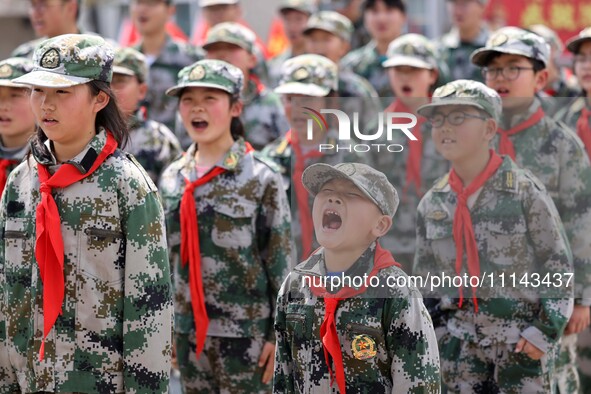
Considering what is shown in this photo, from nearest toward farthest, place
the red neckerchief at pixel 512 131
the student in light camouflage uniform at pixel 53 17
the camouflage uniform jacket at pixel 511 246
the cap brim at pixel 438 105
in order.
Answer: the cap brim at pixel 438 105, the camouflage uniform jacket at pixel 511 246, the red neckerchief at pixel 512 131, the student in light camouflage uniform at pixel 53 17

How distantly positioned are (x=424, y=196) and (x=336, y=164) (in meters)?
0.85

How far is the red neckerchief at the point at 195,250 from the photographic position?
5.68m

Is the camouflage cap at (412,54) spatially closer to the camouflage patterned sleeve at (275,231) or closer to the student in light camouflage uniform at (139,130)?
the student in light camouflage uniform at (139,130)

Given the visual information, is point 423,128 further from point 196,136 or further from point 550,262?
point 196,136

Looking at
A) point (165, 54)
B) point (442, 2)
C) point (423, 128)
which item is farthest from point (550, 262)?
point (442, 2)

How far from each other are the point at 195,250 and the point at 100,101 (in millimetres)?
1465

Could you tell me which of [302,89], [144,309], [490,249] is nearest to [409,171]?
[490,249]

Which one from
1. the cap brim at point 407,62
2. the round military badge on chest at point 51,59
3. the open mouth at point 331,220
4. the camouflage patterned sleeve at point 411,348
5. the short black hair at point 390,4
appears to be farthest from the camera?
the short black hair at point 390,4

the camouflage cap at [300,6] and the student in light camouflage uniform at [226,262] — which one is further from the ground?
the camouflage cap at [300,6]

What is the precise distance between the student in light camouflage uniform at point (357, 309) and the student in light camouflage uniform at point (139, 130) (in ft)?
9.62

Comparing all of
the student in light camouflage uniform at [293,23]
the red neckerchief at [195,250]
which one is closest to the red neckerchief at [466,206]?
the red neckerchief at [195,250]

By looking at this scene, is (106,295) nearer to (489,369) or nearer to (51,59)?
(51,59)

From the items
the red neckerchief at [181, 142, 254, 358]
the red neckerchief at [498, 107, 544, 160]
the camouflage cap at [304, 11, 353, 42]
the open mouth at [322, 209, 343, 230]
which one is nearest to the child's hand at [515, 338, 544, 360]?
the red neckerchief at [498, 107, 544, 160]

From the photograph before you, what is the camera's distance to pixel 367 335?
4.09m
